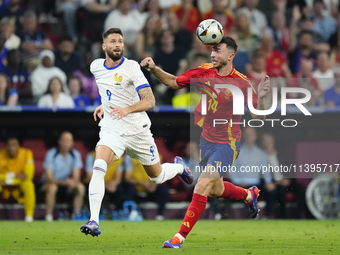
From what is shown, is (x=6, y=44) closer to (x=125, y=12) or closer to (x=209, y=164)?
(x=125, y=12)

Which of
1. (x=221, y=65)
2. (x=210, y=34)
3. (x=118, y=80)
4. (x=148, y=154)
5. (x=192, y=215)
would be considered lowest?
(x=192, y=215)

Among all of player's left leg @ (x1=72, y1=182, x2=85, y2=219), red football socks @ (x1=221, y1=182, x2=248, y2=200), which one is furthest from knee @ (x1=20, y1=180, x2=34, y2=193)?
red football socks @ (x1=221, y1=182, x2=248, y2=200)

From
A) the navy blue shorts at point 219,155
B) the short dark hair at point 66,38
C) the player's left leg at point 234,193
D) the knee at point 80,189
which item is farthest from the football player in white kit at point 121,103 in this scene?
the short dark hair at point 66,38

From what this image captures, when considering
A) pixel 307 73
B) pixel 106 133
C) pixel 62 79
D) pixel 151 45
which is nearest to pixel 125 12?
pixel 151 45

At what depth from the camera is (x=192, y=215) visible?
6434 millimetres

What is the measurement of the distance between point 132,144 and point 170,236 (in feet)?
5.04

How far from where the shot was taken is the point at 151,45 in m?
13.1

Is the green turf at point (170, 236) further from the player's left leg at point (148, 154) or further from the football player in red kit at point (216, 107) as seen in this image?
the player's left leg at point (148, 154)

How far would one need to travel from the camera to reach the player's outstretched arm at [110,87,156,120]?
21.8 feet

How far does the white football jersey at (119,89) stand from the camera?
7156 millimetres

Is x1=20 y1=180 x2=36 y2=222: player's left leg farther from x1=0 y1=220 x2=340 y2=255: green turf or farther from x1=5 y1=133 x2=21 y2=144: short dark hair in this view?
x1=5 y1=133 x2=21 y2=144: short dark hair

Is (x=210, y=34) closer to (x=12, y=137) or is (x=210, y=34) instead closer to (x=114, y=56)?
(x=114, y=56)

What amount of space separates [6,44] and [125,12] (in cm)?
280

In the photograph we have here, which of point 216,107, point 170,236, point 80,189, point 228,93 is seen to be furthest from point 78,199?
point 228,93
